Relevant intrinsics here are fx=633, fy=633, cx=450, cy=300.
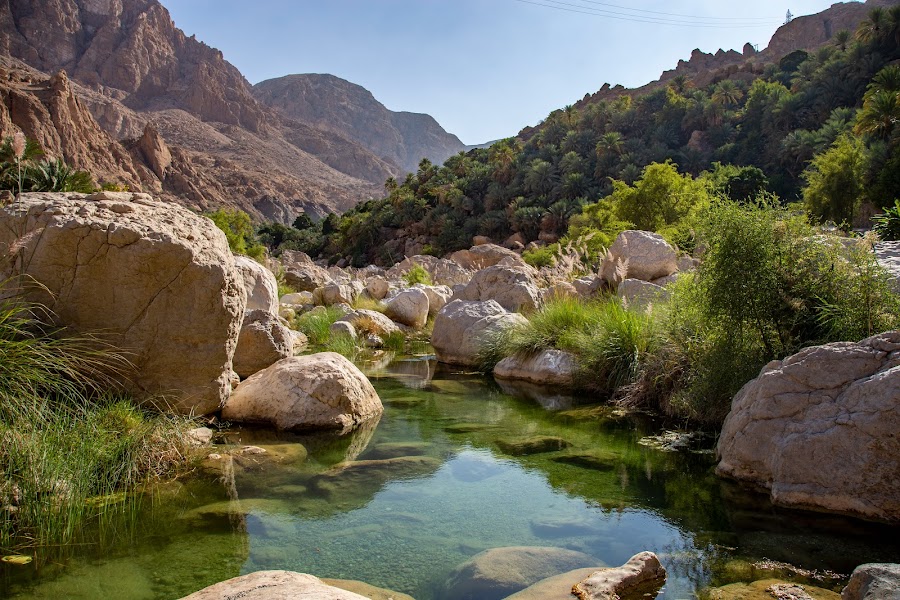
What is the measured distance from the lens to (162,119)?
111062 millimetres

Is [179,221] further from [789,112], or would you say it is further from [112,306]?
[789,112]

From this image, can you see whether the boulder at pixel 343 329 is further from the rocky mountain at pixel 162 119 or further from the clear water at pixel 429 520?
the rocky mountain at pixel 162 119

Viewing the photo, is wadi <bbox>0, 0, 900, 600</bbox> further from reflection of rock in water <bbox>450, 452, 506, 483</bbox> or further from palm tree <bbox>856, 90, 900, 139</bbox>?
palm tree <bbox>856, 90, 900, 139</bbox>

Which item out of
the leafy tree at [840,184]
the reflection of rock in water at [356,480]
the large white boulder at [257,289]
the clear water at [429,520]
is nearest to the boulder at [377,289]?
the large white boulder at [257,289]

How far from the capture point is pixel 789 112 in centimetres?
4672

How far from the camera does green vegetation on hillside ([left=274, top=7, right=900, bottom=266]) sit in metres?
28.5

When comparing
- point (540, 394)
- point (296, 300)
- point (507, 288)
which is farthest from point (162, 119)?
point (540, 394)

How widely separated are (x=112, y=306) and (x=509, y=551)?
3.66 meters

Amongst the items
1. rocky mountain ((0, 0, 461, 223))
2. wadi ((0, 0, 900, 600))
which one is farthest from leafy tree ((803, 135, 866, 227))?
rocky mountain ((0, 0, 461, 223))

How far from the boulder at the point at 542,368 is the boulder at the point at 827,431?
3.79 meters

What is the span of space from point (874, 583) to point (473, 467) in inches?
134

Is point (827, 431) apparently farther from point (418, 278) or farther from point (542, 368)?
point (418, 278)

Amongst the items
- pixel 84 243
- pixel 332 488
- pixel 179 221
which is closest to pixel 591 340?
pixel 332 488

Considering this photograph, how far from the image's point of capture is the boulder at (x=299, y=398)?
21.1 feet
